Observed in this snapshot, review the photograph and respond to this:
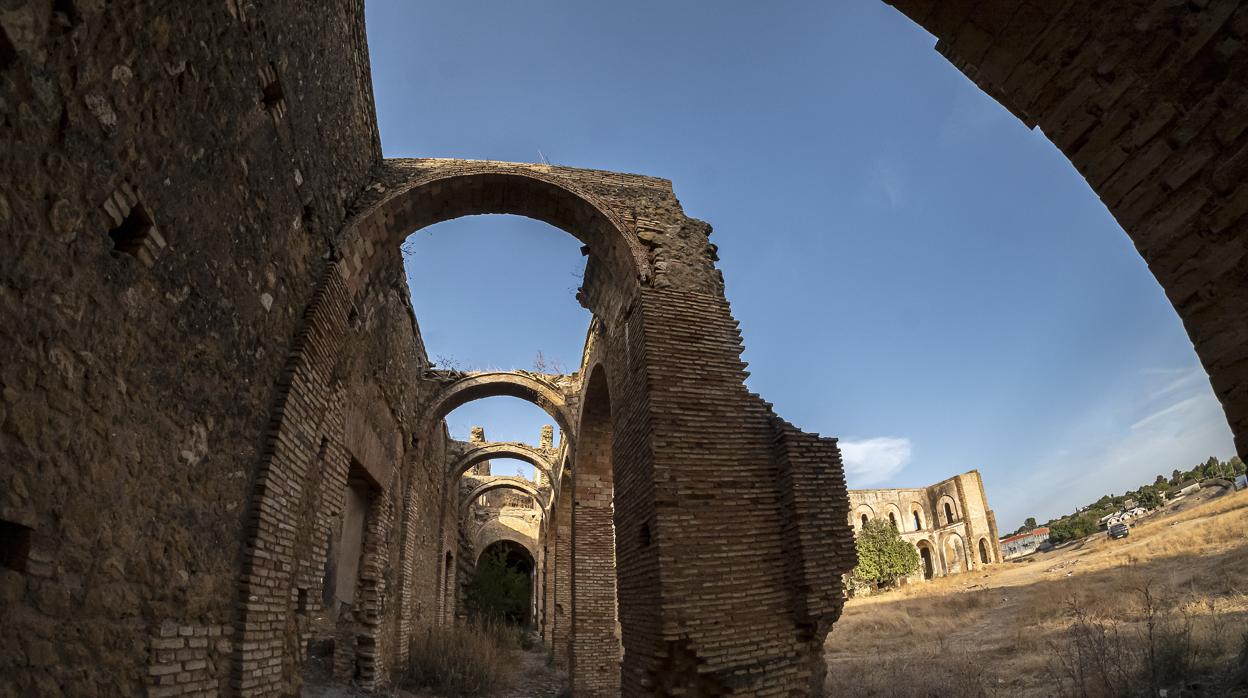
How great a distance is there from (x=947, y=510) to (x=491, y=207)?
125 ft

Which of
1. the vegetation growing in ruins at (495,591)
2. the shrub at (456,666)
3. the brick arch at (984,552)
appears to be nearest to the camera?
the shrub at (456,666)

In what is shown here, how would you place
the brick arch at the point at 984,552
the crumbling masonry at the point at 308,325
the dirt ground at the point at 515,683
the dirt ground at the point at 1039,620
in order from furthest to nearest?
the brick arch at the point at 984,552, the dirt ground at the point at 515,683, the dirt ground at the point at 1039,620, the crumbling masonry at the point at 308,325

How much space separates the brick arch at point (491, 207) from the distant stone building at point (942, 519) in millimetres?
31283

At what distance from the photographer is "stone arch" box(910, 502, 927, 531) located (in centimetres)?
3878

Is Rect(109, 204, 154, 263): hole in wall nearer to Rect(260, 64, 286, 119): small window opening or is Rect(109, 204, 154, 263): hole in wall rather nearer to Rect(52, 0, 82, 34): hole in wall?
Rect(52, 0, 82, 34): hole in wall

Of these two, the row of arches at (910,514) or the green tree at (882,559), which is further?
the row of arches at (910,514)

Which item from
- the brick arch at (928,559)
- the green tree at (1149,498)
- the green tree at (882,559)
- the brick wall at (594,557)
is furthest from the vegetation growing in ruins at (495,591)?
the green tree at (1149,498)

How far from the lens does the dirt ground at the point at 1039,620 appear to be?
7992 mm

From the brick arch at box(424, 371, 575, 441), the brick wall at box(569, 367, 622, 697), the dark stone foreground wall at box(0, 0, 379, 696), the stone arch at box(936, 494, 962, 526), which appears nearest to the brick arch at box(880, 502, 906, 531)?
the stone arch at box(936, 494, 962, 526)

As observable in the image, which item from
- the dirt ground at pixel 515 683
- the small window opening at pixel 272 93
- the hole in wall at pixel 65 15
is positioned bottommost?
the dirt ground at pixel 515 683

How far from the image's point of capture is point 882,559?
3006 centimetres

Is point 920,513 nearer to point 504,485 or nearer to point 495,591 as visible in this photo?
point 504,485

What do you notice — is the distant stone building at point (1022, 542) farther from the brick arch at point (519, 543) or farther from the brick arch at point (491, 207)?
the brick arch at point (491, 207)

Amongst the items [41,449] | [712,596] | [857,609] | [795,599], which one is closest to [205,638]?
[41,449]
